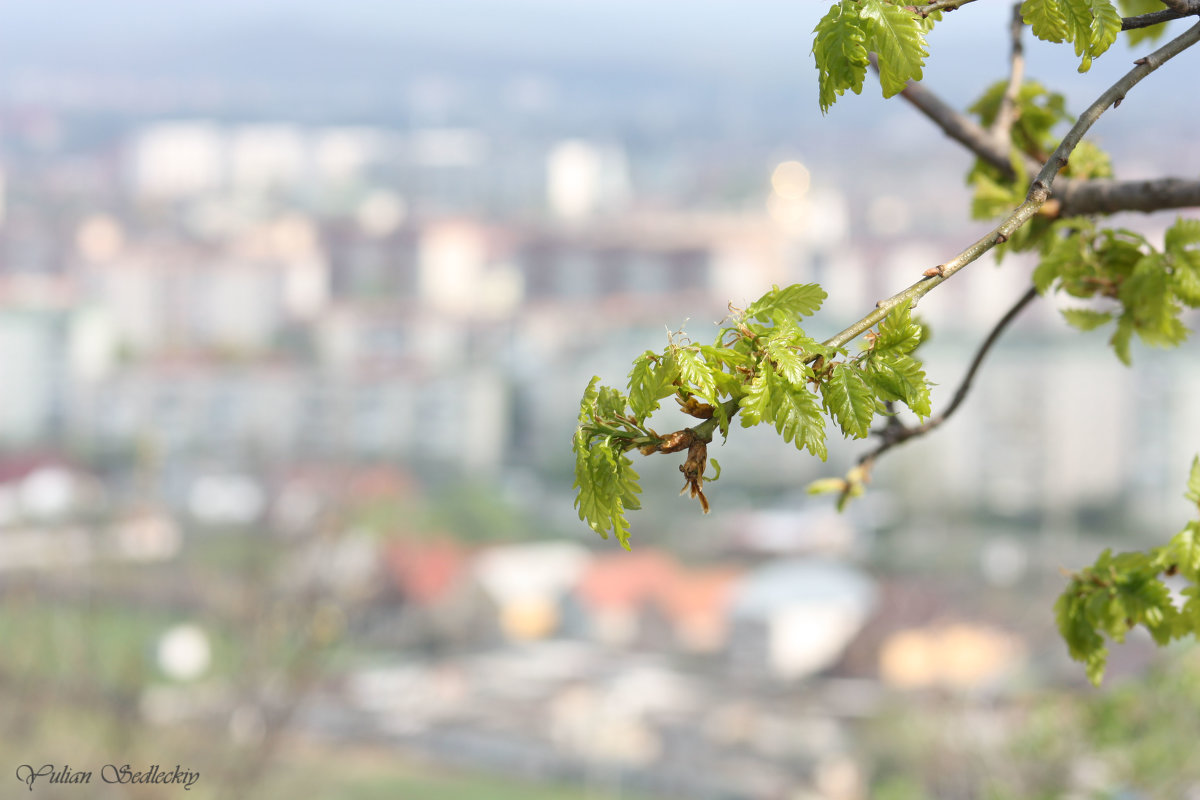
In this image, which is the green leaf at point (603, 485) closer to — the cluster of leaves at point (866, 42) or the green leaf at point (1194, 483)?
the cluster of leaves at point (866, 42)

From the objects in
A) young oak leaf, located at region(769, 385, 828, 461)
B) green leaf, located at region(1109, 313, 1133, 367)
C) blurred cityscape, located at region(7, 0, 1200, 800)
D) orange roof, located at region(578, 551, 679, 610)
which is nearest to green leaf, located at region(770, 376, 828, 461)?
young oak leaf, located at region(769, 385, 828, 461)

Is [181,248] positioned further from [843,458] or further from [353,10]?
[353,10]

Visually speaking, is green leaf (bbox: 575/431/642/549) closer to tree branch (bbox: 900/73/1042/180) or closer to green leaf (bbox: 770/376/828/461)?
green leaf (bbox: 770/376/828/461)

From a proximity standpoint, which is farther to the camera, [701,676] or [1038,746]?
[701,676]

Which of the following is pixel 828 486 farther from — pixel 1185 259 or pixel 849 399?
pixel 849 399

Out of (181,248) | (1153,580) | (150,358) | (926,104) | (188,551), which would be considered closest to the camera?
(1153,580)

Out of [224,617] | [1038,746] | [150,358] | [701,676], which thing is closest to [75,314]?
[150,358]

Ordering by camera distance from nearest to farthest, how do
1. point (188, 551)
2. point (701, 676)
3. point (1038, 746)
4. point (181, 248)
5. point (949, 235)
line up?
point (1038, 746) → point (701, 676) → point (188, 551) → point (949, 235) → point (181, 248)
